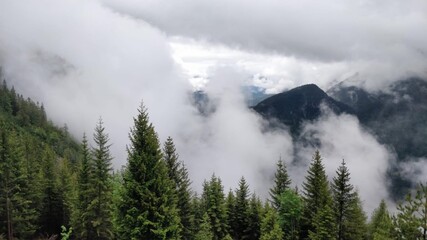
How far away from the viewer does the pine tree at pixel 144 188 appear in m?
29.2

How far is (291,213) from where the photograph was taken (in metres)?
54.0

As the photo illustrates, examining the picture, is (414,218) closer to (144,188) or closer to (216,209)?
(144,188)

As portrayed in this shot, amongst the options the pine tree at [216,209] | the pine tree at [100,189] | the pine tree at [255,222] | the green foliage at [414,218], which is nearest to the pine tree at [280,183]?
the pine tree at [255,222]

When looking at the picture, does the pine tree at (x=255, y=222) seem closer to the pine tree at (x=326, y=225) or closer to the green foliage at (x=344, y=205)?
the green foliage at (x=344, y=205)

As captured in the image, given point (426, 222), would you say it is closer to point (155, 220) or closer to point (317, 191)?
point (155, 220)

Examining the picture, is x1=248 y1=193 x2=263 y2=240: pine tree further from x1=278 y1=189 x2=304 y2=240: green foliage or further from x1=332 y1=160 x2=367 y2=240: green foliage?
x1=332 y1=160 x2=367 y2=240: green foliage

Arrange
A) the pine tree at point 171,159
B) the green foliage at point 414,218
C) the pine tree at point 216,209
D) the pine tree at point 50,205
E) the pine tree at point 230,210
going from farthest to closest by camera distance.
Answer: the pine tree at point 50,205 < the pine tree at point 230,210 < the pine tree at point 216,209 < the pine tree at point 171,159 < the green foliage at point 414,218

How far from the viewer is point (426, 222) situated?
85.2 feet

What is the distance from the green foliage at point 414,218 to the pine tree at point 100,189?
3088 centimetres

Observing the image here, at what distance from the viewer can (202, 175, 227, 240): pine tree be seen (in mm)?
59875

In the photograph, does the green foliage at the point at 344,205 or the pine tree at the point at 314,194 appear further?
the pine tree at the point at 314,194

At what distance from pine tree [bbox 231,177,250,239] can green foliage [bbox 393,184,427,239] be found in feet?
128

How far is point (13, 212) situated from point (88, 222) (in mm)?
12870

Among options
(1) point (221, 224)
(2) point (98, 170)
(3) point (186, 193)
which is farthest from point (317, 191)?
(2) point (98, 170)
